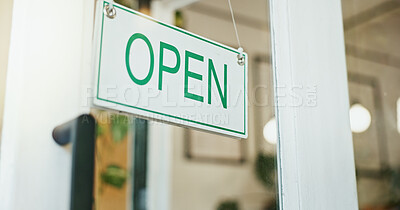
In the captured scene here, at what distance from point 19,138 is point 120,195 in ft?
3.07

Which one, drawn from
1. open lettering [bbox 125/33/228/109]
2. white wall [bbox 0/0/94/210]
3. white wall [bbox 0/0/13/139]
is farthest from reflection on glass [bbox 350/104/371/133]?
white wall [bbox 0/0/13/139]

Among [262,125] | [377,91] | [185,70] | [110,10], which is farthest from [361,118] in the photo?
[110,10]

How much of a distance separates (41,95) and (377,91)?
1072 mm

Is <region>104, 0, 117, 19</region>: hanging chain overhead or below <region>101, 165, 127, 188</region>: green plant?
overhead

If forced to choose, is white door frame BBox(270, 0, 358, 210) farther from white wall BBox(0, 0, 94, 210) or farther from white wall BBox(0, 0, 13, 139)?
white wall BBox(0, 0, 13, 139)

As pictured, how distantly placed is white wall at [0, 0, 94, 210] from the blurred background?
176mm

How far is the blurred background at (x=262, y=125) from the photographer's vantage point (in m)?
1.17

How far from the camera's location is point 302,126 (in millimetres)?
961

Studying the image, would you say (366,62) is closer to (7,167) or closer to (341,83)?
(341,83)

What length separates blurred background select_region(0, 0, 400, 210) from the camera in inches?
46.1

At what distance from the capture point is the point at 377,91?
4.97 ft

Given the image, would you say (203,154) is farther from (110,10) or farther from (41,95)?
(110,10)

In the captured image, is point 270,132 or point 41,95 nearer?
point 41,95

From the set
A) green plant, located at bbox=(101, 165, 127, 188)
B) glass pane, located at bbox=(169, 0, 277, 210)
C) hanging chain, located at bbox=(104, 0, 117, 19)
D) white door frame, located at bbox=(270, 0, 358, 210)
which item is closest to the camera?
hanging chain, located at bbox=(104, 0, 117, 19)
